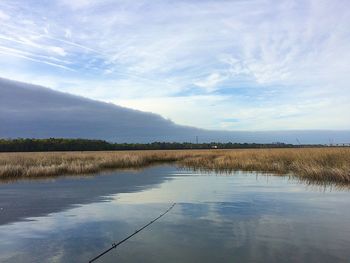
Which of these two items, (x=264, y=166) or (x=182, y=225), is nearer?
(x=182, y=225)

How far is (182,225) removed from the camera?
32.2 ft

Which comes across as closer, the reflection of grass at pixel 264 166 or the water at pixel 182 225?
the water at pixel 182 225

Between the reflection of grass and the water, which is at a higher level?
the reflection of grass

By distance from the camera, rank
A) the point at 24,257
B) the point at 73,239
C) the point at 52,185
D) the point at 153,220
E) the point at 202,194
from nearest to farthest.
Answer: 1. the point at 24,257
2. the point at 73,239
3. the point at 153,220
4. the point at 202,194
5. the point at 52,185

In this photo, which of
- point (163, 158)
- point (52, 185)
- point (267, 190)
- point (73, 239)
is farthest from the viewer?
point (163, 158)

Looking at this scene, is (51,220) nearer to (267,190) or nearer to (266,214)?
(266,214)

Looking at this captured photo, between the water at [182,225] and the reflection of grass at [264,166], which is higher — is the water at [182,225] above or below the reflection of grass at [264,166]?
below

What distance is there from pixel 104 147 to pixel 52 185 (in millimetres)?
86505

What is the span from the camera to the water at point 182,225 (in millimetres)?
7324

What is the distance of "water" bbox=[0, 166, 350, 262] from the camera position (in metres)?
7.32

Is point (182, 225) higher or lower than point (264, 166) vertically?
lower

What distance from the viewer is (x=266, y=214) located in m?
11.3

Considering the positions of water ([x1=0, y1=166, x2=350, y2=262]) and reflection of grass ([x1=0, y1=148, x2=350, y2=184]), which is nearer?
water ([x1=0, y1=166, x2=350, y2=262])

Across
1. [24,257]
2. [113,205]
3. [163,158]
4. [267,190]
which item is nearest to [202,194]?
[267,190]
